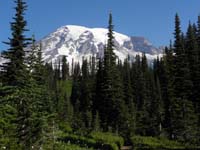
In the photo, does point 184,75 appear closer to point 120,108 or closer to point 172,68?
point 172,68

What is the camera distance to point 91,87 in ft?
373

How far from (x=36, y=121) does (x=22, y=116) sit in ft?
2.23

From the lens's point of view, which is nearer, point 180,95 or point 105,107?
point 180,95

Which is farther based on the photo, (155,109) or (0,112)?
(155,109)

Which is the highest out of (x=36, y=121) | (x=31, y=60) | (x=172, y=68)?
(x=172, y=68)

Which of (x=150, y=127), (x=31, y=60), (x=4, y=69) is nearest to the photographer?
(x=31, y=60)

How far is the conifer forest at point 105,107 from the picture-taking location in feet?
53.8

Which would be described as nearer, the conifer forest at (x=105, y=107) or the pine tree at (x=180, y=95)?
the conifer forest at (x=105, y=107)

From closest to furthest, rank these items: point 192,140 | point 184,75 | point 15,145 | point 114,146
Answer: point 15,145 → point 114,146 → point 192,140 → point 184,75

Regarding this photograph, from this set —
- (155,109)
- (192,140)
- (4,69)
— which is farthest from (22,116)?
(155,109)

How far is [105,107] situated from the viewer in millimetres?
69000

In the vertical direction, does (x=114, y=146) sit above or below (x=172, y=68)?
below

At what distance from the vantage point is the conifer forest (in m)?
16.4

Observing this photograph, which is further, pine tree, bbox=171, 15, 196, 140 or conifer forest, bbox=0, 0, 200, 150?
pine tree, bbox=171, 15, 196, 140
